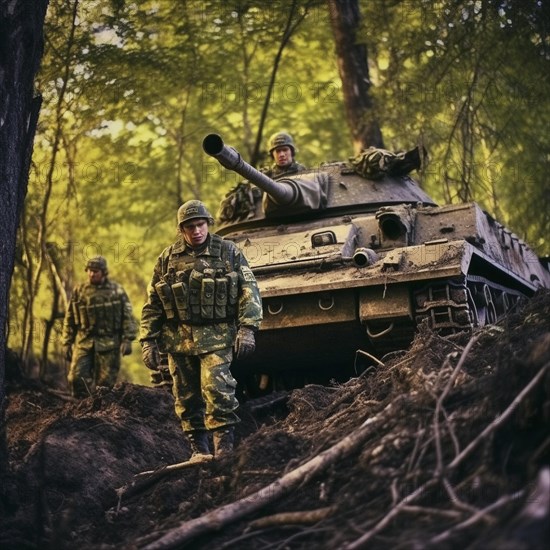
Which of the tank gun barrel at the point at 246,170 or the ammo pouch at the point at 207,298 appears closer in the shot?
the ammo pouch at the point at 207,298

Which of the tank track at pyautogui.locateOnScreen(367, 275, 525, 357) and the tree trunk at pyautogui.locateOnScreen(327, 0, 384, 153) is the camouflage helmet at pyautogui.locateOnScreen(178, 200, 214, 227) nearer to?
the tank track at pyautogui.locateOnScreen(367, 275, 525, 357)

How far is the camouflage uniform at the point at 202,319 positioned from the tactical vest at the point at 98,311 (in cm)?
520

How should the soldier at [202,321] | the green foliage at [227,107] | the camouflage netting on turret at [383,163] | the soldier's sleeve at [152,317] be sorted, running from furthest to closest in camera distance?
the green foliage at [227,107]
the camouflage netting on turret at [383,163]
the soldier's sleeve at [152,317]
the soldier at [202,321]

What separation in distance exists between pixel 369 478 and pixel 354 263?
4.64 meters

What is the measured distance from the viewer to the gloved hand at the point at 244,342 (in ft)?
22.8

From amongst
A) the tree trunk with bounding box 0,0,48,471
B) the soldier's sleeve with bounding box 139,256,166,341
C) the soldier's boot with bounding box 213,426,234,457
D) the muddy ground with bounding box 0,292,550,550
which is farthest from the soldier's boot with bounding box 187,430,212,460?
the tree trunk with bounding box 0,0,48,471

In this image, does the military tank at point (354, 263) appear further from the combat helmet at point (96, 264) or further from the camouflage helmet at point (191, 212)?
the combat helmet at point (96, 264)

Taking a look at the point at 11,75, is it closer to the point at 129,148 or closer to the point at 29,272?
the point at 29,272

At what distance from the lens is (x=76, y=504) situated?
6.23 meters

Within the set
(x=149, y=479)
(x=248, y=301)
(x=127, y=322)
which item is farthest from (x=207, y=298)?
(x=127, y=322)

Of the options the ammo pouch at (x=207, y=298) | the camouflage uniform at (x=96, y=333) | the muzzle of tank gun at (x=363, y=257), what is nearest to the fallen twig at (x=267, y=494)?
the ammo pouch at (x=207, y=298)

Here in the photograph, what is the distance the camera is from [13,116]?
20.5ft

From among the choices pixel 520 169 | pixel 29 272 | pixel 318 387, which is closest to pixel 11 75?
pixel 318 387

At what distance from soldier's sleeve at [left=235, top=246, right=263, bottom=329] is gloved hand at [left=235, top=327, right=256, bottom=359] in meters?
0.05
